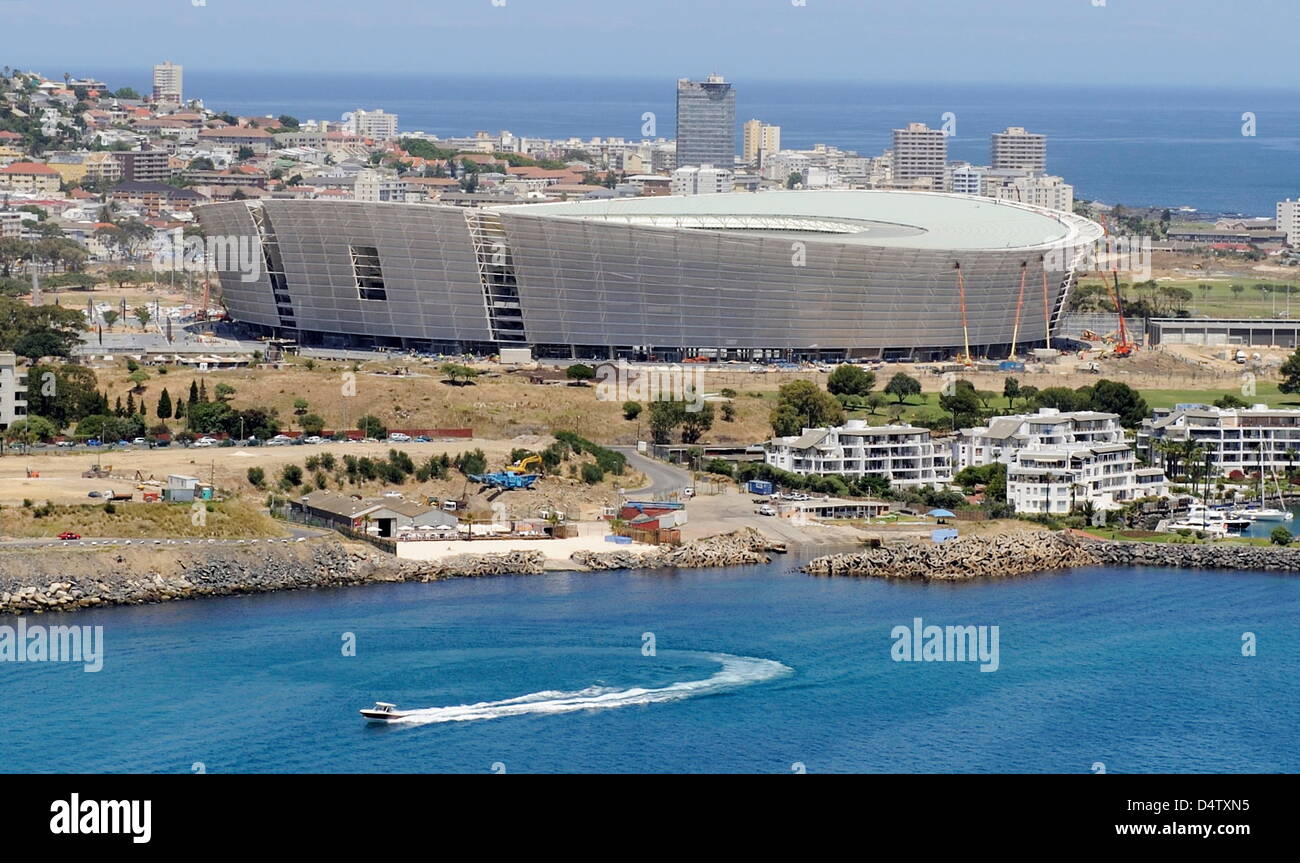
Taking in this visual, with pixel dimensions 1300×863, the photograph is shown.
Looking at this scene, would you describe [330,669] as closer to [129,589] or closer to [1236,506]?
[129,589]

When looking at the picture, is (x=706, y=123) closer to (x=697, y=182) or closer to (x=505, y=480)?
(x=697, y=182)

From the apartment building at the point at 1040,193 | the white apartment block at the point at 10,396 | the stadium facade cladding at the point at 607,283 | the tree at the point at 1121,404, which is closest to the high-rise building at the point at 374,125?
the apartment building at the point at 1040,193

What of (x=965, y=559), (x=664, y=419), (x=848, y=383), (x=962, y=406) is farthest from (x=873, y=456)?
(x=848, y=383)

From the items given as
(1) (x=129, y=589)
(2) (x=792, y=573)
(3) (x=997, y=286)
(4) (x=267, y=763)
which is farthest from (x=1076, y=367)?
(4) (x=267, y=763)

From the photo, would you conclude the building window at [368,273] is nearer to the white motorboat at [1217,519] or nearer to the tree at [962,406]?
the tree at [962,406]

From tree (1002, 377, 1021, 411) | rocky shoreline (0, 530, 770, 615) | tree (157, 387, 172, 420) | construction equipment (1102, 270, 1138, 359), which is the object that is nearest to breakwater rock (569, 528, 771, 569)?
rocky shoreline (0, 530, 770, 615)

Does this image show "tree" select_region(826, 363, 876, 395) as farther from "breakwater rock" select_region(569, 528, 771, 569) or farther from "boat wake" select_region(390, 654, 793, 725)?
"boat wake" select_region(390, 654, 793, 725)

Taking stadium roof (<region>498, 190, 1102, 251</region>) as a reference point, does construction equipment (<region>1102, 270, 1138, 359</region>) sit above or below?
below
